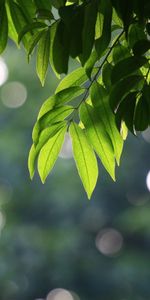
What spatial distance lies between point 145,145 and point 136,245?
2.48 feet

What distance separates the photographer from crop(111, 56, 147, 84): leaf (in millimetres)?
914

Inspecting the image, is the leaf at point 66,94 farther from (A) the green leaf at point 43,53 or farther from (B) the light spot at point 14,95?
(B) the light spot at point 14,95

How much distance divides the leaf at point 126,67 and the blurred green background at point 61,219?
4.33m

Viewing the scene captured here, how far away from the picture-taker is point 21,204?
558cm

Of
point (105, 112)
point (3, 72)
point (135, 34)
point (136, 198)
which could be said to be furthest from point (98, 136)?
point (3, 72)

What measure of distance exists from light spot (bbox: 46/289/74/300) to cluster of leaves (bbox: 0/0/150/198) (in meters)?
4.69

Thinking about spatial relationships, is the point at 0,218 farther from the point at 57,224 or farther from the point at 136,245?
the point at 136,245

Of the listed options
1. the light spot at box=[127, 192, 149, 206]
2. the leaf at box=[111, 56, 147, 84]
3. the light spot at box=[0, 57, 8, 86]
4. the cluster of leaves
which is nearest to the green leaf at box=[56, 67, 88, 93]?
the cluster of leaves

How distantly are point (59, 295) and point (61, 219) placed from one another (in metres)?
0.66

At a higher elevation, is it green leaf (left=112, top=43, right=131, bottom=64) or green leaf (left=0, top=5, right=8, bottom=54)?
green leaf (left=0, top=5, right=8, bottom=54)

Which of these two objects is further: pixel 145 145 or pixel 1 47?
pixel 145 145

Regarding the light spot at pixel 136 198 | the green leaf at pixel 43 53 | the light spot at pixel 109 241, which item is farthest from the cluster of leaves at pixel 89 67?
the light spot at pixel 109 241

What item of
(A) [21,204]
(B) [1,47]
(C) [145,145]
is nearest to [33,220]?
(A) [21,204]

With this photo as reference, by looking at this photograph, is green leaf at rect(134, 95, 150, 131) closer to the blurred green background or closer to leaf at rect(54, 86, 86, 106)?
leaf at rect(54, 86, 86, 106)
